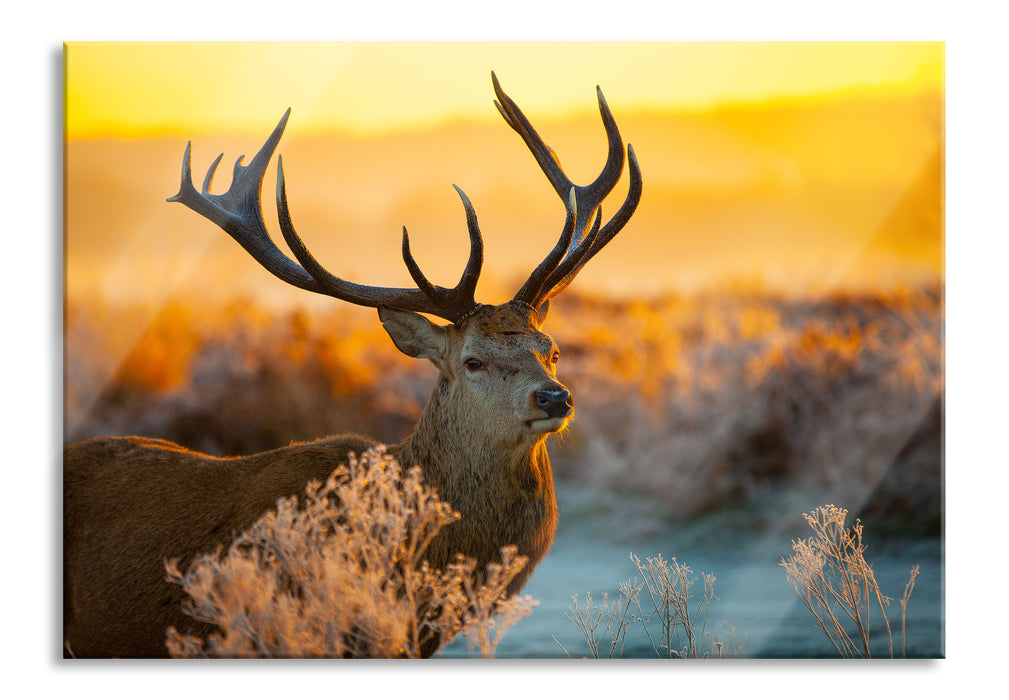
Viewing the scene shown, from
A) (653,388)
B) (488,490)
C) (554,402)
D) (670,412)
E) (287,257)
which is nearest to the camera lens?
(554,402)

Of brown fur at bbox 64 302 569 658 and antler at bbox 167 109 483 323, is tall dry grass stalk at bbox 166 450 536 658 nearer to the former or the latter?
brown fur at bbox 64 302 569 658

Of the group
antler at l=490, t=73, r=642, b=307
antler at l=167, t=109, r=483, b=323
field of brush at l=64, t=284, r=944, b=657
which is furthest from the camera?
field of brush at l=64, t=284, r=944, b=657

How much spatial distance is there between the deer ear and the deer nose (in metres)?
0.53

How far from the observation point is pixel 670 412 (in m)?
5.69

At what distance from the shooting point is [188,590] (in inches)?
136

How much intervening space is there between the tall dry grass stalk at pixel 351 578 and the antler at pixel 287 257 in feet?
1.91

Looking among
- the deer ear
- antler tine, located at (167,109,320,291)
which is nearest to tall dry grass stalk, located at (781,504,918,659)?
the deer ear

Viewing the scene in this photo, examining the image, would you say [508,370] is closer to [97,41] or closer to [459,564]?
[459,564]

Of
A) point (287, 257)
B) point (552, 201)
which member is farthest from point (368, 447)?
point (552, 201)

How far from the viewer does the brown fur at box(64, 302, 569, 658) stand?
11.9 feet

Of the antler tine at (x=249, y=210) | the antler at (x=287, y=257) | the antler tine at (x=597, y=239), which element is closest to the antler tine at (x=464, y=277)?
the antler at (x=287, y=257)

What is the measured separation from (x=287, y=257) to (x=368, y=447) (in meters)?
0.77

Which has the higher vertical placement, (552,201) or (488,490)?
(552,201)

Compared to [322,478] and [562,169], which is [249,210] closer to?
[322,478]
